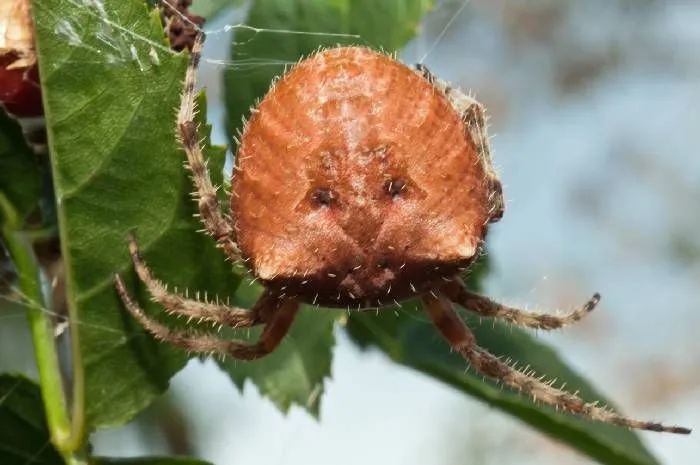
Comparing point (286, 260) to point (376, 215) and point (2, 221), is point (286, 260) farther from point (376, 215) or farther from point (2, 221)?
point (2, 221)

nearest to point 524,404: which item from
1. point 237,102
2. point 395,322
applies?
point 395,322

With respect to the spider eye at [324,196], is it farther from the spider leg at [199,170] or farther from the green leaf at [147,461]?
the green leaf at [147,461]

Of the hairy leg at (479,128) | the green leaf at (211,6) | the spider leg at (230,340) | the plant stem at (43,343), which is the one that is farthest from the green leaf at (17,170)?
the hairy leg at (479,128)

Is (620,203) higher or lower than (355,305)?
higher

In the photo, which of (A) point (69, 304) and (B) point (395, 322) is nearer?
(A) point (69, 304)

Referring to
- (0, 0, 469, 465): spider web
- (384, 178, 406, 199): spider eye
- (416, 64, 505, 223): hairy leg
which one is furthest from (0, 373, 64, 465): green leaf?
(416, 64, 505, 223): hairy leg

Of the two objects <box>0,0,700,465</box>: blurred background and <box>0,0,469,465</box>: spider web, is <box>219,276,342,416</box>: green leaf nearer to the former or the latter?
<box>0,0,469,465</box>: spider web
